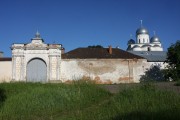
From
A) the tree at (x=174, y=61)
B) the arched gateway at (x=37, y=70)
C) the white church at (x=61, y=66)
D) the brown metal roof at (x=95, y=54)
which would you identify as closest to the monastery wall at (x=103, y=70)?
the white church at (x=61, y=66)

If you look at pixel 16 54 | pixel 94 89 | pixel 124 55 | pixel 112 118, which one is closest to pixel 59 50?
pixel 16 54

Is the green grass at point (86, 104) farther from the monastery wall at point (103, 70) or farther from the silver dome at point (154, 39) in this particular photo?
the silver dome at point (154, 39)

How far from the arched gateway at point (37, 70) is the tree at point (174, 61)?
44.5 ft

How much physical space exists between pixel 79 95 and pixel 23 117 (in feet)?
9.40

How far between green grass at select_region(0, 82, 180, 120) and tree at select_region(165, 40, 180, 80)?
1884 centimetres

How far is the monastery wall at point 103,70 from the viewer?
110ft

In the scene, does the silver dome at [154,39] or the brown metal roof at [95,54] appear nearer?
the brown metal roof at [95,54]

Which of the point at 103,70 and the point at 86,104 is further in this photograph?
the point at 103,70

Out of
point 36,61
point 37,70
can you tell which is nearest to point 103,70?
point 37,70

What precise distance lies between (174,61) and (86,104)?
22.5 metres

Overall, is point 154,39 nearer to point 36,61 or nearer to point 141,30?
point 141,30

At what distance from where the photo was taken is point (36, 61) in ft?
111

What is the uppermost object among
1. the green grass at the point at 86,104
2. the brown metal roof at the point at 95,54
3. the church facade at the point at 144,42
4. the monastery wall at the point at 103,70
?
the church facade at the point at 144,42

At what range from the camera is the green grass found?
7848mm
